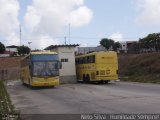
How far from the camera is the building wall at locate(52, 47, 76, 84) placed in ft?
152

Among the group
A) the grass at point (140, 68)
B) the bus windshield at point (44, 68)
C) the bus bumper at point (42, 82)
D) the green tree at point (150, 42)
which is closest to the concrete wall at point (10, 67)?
the grass at point (140, 68)

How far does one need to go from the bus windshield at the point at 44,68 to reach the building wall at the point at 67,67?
8102mm

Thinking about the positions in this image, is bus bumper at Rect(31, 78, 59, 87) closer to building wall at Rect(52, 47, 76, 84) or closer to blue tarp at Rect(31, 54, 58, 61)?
blue tarp at Rect(31, 54, 58, 61)

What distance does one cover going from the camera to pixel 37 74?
37531 millimetres

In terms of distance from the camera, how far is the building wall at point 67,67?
46.2 m

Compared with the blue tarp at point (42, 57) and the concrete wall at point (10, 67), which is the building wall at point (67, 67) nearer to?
the blue tarp at point (42, 57)

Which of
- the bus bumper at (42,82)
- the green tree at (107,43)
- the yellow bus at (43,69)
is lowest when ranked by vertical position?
the bus bumper at (42,82)

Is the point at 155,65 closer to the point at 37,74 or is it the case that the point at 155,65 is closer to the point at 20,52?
the point at 37,74

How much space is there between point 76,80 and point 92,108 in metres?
28.5

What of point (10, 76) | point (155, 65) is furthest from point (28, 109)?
point (10, 76)

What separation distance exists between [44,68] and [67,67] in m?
8.85

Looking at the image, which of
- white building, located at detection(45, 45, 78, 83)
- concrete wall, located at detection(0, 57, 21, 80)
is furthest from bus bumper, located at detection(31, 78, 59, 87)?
concrete wall, located at detection(0, 57, 21, 80)

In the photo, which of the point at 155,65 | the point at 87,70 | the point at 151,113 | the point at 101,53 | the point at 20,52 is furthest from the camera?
the point at 20,52

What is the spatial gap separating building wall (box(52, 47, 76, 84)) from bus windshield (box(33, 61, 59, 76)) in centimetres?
810
